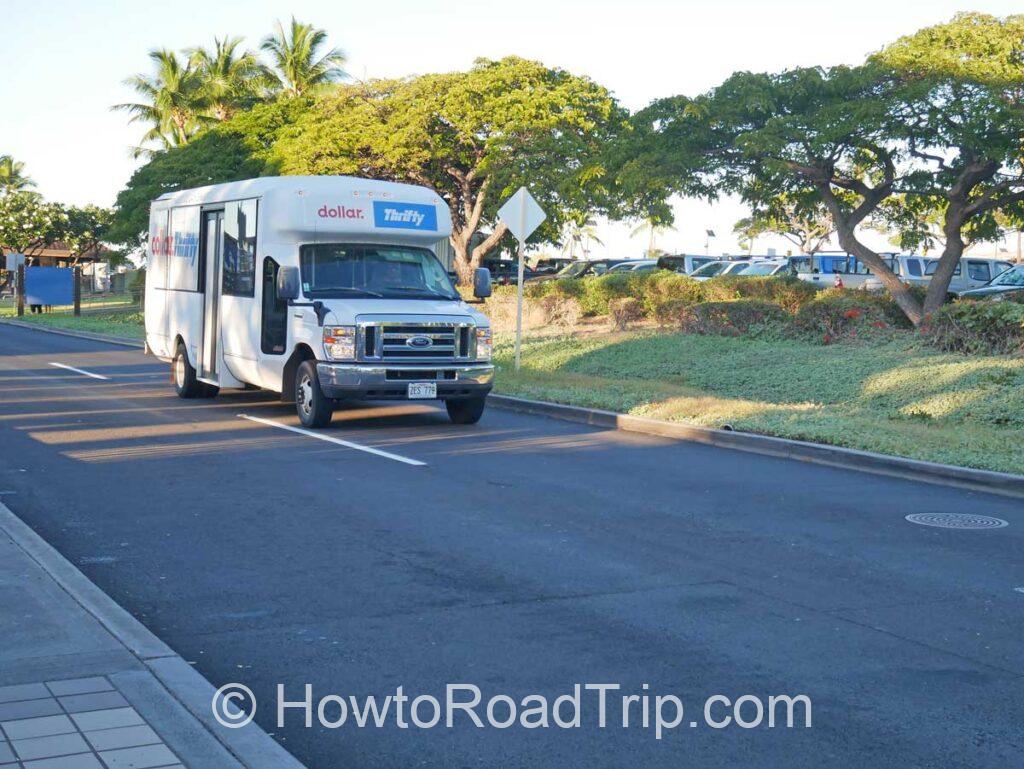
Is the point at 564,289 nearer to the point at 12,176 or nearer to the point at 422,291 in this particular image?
the point at 422,291

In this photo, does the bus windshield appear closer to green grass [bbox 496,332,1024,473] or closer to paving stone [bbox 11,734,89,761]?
green grass [bbox 496,332,1024,473]

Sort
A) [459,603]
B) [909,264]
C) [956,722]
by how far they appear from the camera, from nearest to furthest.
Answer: [956,722] < [459,603] < [909,264]

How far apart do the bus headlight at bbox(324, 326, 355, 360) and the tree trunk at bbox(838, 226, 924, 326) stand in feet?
39.2

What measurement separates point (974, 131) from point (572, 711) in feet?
64.0

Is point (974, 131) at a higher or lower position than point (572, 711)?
higher

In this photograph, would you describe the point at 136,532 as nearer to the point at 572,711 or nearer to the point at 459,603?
the point at 459,603

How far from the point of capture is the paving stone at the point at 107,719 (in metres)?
4.72

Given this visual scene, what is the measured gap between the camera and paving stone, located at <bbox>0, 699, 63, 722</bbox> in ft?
15.8

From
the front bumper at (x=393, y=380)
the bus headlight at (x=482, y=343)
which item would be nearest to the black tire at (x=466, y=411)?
the front bumper at (x=393, y=380)

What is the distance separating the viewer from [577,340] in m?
27.5

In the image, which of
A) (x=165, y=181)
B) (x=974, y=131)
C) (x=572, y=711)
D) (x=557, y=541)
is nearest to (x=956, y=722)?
(x=572, y=711)

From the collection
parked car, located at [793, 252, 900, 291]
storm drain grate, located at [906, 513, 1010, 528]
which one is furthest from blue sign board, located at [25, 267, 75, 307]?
storm drain grate, located at [906, 513, 1010, 528]

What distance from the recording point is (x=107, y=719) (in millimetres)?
4793

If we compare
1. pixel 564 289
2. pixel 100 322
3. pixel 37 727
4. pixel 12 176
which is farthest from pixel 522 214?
pixel 12 176
